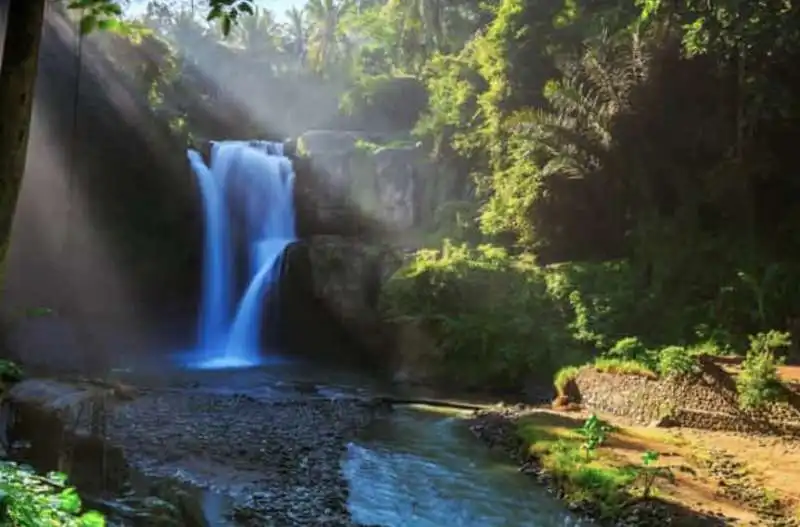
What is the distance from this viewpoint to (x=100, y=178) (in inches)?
853

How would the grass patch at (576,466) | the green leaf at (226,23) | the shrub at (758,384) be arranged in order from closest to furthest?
1. the green leaf at (226,23)
2. the grass patch at (576,466)
3. the shrub at (758,384)

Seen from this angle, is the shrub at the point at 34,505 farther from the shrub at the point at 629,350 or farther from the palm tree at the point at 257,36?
the palm tree at the point at 257,36

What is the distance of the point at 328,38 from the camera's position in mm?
45062

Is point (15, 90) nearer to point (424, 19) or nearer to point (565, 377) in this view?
point (565, 377)

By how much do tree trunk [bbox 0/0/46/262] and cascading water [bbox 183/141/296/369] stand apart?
17143mm

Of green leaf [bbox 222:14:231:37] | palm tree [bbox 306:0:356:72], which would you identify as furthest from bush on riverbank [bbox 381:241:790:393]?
palm tree [bbox 306:0:356:72]

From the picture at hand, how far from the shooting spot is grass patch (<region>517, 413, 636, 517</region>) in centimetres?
845

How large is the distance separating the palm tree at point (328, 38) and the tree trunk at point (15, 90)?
43.0m

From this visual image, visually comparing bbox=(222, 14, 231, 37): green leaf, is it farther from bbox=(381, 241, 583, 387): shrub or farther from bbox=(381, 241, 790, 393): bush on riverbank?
bbox=(381, 241, 583, 387): shrub

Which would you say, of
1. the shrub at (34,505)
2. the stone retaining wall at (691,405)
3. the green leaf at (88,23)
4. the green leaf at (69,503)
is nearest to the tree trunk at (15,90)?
the green leaf at (88,23)

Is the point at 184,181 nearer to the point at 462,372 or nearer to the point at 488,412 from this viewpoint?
the point at 462,372

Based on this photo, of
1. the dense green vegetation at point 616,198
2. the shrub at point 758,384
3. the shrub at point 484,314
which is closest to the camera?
the shrub at point 758,384

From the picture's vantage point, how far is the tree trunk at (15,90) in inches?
95.6

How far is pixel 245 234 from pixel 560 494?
17.0 meters
